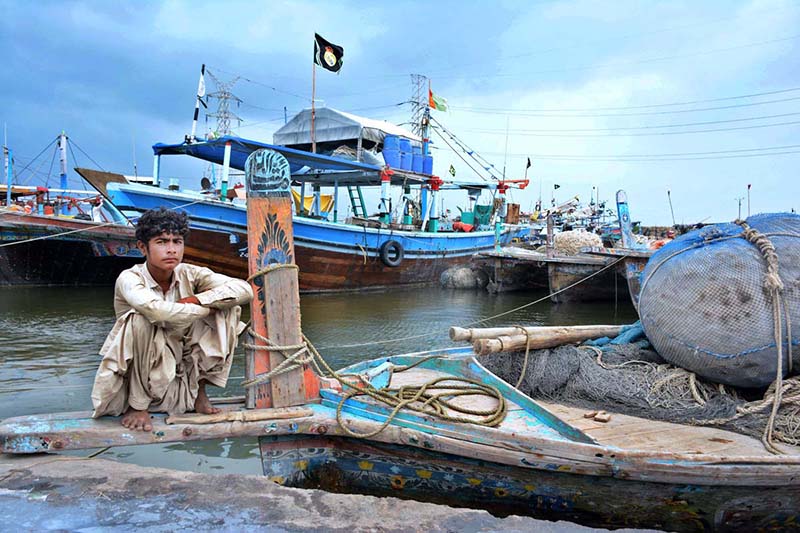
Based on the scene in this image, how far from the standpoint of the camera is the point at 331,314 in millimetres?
12109

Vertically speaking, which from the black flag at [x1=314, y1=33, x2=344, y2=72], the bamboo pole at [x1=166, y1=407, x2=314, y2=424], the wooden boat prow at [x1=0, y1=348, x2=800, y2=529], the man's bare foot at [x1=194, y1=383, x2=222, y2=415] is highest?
the black flag at [x1=314, y1=33, x2=344, y2=72]

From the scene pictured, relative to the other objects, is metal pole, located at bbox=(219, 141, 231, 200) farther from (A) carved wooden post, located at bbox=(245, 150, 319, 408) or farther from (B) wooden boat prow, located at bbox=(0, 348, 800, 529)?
(B) wooden boat prow, located at bbox=(0, 348, 800, 529)

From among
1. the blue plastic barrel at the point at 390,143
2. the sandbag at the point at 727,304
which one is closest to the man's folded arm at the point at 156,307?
the sandbag at the point at 727,304

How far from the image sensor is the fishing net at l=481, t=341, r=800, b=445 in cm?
→ 326

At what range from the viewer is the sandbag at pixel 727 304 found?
10.9ft

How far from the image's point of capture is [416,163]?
59.0 feet

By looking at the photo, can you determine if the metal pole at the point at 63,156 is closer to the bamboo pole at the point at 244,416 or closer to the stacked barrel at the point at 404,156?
the stacked barrel at the point at 404,156

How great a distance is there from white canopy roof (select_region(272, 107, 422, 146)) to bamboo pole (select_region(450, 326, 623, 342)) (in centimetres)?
1369

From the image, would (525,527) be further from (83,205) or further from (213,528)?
(83,205)

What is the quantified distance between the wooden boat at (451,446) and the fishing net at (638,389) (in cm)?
16

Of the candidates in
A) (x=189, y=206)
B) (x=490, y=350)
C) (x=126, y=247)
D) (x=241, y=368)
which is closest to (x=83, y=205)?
(x=126, y=247)

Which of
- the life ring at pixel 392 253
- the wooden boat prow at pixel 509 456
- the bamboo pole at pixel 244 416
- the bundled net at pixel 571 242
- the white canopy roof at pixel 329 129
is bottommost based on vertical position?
the wooden boat prow at pixel 509 456

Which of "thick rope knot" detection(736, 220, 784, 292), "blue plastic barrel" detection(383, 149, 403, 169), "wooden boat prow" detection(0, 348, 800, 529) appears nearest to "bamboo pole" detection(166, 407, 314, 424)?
"wooden boat prow" detection(0, 348, 800, 529)

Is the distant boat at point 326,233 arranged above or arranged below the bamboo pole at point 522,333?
above
